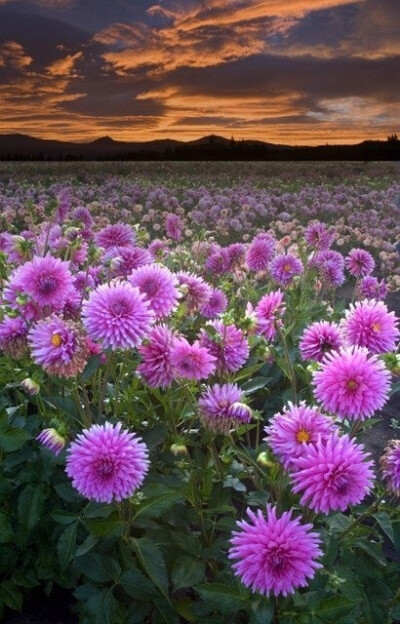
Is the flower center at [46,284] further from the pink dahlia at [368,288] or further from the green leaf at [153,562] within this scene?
the pink dahlia at [368,288]

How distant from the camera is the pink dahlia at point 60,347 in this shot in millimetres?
1695

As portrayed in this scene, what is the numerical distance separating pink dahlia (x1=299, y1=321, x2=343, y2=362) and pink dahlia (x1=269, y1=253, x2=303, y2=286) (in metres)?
1.02

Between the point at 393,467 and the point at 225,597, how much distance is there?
1.55 feet

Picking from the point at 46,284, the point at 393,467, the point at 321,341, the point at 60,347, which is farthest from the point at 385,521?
the point at 46,284

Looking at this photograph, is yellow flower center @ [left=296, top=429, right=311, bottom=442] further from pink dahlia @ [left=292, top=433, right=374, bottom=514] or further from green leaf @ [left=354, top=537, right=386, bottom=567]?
green leaf @ [left=354, top=537, right=386, bottom=567]

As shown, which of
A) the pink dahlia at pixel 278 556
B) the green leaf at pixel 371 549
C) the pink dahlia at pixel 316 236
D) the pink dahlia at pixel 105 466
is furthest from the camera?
the pink dahlia at pixel 316 236

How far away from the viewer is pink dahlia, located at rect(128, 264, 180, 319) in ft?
6.19

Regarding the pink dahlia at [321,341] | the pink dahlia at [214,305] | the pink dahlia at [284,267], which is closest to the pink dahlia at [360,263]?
the pink dahlia at [284,267]

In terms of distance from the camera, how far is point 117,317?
1.67 metres

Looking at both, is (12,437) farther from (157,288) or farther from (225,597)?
(225,597)

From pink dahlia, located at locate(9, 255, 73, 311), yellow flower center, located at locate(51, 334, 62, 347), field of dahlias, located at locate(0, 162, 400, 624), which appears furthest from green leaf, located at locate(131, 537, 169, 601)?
pink dahlia, located at locate(9, 255, 73, 311)

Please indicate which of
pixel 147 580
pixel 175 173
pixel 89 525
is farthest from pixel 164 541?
pixel 175 173

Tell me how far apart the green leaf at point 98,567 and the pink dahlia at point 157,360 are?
1.56ft

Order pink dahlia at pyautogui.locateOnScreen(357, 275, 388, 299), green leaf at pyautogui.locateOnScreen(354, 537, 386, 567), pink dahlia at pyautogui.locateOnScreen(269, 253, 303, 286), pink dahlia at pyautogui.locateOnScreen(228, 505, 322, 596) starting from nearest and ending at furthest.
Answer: pink dahlia at pyautogui.locateOnScreen(228, 505, 322, 596), green leaf at pyautogui.locateOnScreen(354, 537, 386, 567), pink dahlia at pyautogui.locateOnScreen(269, 253, 303, 286), pink dahlia at pyautogui.locateOnScreen(357, 275, 388, 299)
